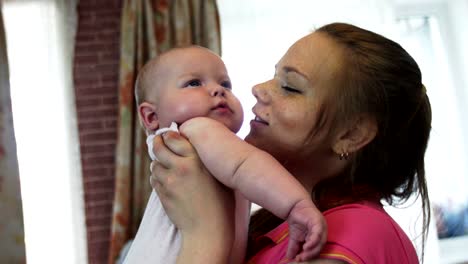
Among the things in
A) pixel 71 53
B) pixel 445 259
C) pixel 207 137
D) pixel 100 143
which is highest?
pixel 207 137

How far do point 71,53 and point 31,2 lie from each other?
1.29 ft

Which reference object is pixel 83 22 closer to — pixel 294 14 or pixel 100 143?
pixel 100 143

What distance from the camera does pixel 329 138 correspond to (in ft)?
3.98

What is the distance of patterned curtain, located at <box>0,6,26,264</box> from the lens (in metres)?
0.93

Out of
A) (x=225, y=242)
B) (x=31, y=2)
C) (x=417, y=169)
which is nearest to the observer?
(x=225, y=242)

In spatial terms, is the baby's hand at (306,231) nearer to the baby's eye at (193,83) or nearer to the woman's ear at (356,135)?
the woman's ear at (356,135)

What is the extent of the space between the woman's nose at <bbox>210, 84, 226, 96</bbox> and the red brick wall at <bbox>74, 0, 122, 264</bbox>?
7.99 feet

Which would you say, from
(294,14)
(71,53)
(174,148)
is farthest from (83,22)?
(174,148)

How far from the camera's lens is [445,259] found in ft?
12.4

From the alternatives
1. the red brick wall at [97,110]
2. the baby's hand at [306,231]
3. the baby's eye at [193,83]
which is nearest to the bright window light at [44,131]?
the red brick wall at [97,110]

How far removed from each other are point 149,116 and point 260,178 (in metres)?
0.51

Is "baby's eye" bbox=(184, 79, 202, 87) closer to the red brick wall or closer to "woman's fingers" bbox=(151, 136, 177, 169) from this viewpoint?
"woman's fingers" bbox=(151, 136, 177, 169)

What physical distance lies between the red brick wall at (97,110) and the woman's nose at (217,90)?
2434mm

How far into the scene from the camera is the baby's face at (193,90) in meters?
1.31
